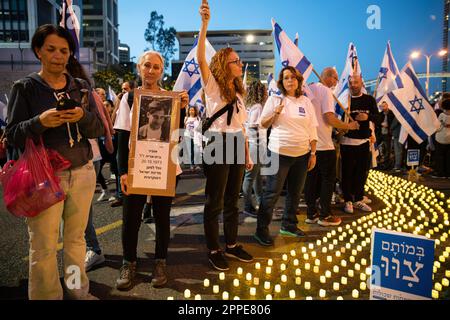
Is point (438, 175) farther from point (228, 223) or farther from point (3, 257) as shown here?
point (3, 257)

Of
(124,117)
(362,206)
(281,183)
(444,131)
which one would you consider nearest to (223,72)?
(124,117)

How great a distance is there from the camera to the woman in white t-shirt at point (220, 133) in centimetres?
374

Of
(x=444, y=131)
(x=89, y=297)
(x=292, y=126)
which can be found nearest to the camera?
(x=89, y=297)

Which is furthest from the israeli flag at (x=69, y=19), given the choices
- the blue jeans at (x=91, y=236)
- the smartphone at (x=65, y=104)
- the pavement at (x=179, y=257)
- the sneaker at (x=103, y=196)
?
the sneaker at (x=103, y=196)

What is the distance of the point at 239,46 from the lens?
128 m

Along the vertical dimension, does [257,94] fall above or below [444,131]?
above

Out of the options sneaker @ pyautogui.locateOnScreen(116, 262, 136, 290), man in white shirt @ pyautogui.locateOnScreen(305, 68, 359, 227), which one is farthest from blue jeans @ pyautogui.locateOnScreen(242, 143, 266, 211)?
sneaker @ pyautogui.locateOnScreen(116, 262, 136, 290)

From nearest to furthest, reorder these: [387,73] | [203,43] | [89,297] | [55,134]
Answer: [55,134] → [89,297] → [203,43] → [387,73]

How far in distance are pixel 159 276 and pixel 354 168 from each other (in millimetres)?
4197

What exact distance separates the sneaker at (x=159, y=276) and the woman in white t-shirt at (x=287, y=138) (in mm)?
1617

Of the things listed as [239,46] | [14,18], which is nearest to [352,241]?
[14,18]

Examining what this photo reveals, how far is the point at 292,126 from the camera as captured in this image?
15.0ft

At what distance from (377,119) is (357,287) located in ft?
11.0

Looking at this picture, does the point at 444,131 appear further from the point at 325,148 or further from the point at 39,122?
the point at 39,122
